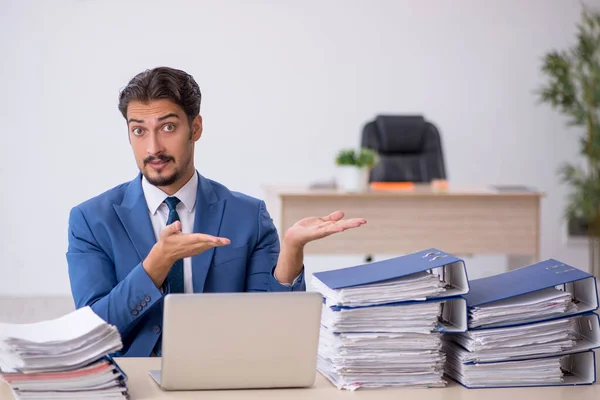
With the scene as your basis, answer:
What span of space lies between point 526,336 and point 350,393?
1.33 ft

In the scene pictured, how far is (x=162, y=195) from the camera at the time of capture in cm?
214

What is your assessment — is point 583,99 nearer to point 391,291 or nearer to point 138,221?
point 138,221

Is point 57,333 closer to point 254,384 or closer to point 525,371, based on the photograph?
point 254,384

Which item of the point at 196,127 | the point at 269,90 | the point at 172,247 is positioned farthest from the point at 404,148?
the point at 172,247

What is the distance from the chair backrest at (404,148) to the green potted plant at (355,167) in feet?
1.64

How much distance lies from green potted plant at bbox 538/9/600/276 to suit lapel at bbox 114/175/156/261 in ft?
16.6

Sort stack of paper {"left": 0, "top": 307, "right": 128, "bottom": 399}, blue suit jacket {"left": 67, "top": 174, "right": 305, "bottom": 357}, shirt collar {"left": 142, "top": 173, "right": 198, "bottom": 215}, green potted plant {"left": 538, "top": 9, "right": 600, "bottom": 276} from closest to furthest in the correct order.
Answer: stack of paper {"left": 0, "top": 307, "right": 128, "bottom": 399} < blue suit jacket {"left": 67, "top": 174, "right": 305, "bottom": 357} < shirt collar {"left": 142, "top": 173, "right": 198, "bottom": 215} < green potted plant {"left": 538, "top": 9, "right": 600, "bottom": 276}

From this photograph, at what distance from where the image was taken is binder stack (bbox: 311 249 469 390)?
1.67 metres

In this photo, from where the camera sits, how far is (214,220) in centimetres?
219

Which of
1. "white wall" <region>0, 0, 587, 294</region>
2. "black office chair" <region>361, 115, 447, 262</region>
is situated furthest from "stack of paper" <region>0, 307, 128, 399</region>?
"white wall" <region>0, 0, 587, 294</region>

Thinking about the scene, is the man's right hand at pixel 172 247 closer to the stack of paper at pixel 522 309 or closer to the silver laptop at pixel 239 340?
the silver laptop at pixel 239 340

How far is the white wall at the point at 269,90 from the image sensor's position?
6.32 meters

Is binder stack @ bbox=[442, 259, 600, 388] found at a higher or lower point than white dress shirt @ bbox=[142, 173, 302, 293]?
lower

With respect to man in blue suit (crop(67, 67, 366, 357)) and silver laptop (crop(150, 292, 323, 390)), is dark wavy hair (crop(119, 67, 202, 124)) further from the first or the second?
silver laptop (crop(150, 292, 323, 390))
